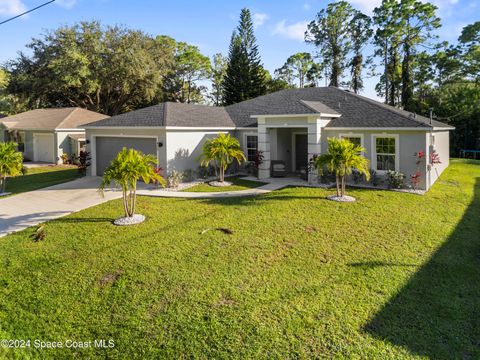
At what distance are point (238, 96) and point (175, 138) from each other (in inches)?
1049

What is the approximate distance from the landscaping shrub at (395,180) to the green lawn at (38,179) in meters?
15.4

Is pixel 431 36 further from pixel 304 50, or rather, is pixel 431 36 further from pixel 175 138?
pixel 175 138

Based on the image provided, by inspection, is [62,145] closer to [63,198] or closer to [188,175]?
[63,198]

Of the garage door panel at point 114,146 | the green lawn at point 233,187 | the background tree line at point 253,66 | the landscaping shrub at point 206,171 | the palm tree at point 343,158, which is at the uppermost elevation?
the background tree line at point 253,66

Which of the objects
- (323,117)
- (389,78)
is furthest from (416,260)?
(389,78)

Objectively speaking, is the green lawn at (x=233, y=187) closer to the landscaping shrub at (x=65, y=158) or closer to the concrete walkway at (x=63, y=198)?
the concrete walkway at (x=63, y=198)

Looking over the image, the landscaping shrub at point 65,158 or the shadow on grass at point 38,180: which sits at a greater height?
the landscaping shrub at point 65,158

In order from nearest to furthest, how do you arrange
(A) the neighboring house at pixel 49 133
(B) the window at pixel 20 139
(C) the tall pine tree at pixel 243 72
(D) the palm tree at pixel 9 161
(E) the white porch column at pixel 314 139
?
(D) the palm tree at pixel 9 161 < (E) the white porch column at pixel 314 139 < (A) the neighboring house at pixel 49 133 < (B) the window at pixel 20 139 < (C) the tall pine tree at pixel 243 72

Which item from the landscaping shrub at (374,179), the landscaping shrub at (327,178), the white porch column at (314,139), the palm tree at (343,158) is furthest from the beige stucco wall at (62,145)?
the landscaping shrub at (374,179)

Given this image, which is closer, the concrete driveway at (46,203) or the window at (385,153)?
the concrete driveway at (46,203)

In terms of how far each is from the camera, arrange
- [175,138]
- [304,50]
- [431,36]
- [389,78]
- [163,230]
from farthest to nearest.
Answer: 1. [304,50]
2. [389,78]
3. [431,36]
4. [175,138]
5. [163,230]

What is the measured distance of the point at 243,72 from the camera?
41469 mm

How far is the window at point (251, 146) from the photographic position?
19.5 m

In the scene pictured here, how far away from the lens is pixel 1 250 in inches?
339
